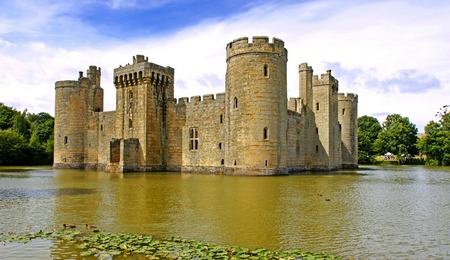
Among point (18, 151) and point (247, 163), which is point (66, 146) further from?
point (247, 163)

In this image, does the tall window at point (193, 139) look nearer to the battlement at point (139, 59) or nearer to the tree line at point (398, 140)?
the battlement at point (139, 59)

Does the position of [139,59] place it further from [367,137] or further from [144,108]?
[367,137]

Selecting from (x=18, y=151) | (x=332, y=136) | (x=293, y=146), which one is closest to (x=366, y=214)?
(x=293, y=146)

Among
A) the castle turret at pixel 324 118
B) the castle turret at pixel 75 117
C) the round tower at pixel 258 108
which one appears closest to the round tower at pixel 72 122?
the castle turret at pixel 75 117

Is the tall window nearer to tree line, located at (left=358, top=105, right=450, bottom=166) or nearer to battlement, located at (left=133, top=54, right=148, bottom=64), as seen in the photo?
battlement, located at (left=133, top=54, right=148, bottom=64)

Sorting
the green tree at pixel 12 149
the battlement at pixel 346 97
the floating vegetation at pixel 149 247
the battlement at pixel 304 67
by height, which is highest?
the battlement at pixel 304 67

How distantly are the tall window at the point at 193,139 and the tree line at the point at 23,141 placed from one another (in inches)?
1126

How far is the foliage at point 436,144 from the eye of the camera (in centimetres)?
5922

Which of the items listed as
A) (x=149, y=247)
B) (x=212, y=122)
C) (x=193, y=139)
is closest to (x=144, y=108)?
(x=193, y=139)

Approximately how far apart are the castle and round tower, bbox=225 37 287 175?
70 mm

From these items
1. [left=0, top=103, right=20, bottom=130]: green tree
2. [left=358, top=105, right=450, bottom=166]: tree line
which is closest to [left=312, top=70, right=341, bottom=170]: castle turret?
[left=358, top=105, right=450, bottom=166]: tree line

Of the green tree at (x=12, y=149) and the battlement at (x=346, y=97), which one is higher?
the battlement at (x=346, y=97)

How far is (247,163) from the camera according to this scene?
93.9ft

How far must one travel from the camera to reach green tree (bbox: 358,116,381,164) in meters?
69.2
